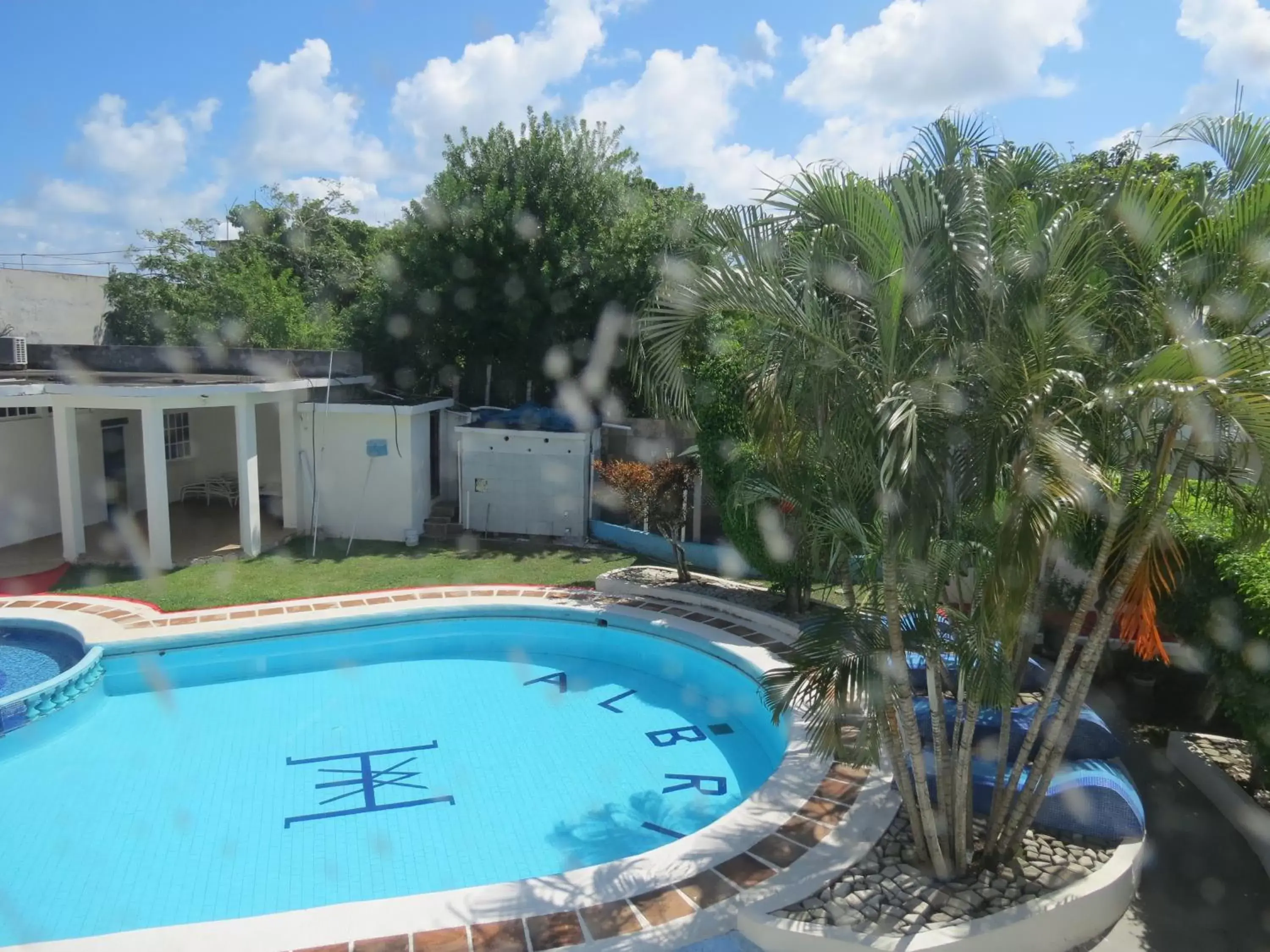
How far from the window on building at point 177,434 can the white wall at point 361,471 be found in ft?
14.2

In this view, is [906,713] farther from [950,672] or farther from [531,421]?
[531,421]

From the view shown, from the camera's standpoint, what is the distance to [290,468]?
54.0 ft

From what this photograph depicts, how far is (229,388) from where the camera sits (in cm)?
1354

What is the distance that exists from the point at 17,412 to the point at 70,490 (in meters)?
Answer: 2.35

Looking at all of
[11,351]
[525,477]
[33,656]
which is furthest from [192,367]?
[33,656]

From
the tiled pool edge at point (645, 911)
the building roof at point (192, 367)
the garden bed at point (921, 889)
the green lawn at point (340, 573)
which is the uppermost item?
the building roof at point (192, 367)

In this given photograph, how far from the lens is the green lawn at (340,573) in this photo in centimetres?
1274

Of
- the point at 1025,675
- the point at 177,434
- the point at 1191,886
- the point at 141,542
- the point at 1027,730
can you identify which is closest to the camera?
the point at 1191,886

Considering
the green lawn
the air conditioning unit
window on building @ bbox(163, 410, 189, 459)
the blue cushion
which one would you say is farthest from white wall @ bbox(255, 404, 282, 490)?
the blue cushion

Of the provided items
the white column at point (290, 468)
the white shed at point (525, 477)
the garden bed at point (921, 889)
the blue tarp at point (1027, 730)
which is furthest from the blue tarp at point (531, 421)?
the garden bed at point (921, 889)

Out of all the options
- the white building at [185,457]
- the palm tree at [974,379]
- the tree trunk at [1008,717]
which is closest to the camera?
the palm tree at [974,379]

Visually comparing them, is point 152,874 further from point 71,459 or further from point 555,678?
point 71,459

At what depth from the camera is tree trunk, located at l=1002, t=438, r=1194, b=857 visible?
511 centimetres

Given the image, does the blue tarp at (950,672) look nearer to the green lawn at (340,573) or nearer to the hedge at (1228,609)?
the hedge at (1228,609)
